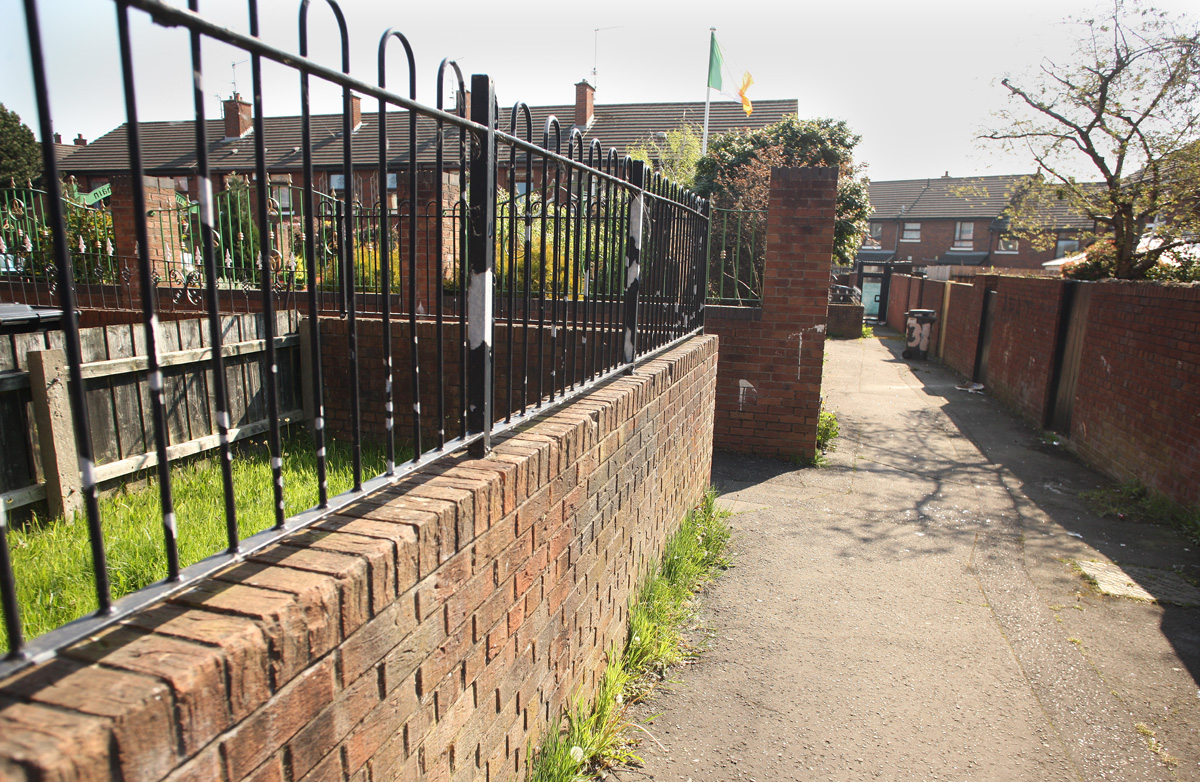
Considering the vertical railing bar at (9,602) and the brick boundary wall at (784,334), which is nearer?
the vertical railing bar at (9,602)

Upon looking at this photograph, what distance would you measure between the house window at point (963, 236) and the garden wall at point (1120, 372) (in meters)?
35.5

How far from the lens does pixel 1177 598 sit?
4504 mm

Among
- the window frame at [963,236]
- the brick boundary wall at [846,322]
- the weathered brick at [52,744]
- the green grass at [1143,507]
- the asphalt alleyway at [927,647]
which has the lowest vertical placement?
the asphalt alleyway at [927,647]

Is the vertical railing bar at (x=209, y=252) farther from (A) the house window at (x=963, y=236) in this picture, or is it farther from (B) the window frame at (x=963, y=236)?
(A) the house window at (x=963, y=236)

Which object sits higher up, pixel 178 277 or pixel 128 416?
pixel 178 277

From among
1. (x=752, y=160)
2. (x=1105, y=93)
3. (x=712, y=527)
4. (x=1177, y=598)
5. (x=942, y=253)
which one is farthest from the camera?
(x=942, y=253)

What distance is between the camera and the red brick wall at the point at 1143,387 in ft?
19.1

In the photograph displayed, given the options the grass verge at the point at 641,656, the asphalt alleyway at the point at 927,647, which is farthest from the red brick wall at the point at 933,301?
the grass verge at the point at 641,656

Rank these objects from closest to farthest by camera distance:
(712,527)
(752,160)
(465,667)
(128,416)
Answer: (465,667) < (128,416) < (712,527) < (752,160)

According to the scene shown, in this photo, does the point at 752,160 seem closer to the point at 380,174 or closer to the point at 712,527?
the point at 712,527

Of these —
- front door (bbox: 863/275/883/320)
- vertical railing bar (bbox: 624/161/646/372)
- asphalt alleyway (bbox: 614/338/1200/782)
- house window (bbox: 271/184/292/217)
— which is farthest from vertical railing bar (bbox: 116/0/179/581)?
front door (bbox: 863/275/883/320)

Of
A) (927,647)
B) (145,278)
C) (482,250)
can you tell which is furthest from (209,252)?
(927,647)

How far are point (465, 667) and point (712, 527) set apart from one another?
3.49 m

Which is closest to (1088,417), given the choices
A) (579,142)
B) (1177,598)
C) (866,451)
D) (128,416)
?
(866,451)
